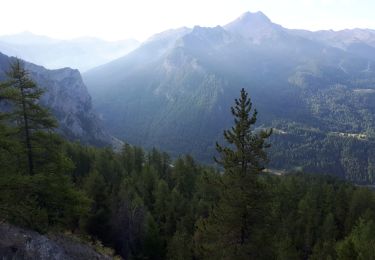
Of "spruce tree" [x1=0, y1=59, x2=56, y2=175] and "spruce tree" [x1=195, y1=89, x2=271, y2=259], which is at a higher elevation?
"spruce tree" [x1=0, y1=59, x2=56, y2=175]

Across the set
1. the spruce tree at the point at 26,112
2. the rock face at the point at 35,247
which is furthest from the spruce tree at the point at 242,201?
the spruce tree at the point at 26,112

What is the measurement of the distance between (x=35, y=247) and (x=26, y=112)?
9.43m

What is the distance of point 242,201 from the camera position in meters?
25.0

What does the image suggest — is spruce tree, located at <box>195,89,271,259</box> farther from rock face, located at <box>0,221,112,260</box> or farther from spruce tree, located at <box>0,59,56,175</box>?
spruce tree, located at <box>0,59,56,175</box>

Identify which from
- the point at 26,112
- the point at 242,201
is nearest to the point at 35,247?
the point at 26,112

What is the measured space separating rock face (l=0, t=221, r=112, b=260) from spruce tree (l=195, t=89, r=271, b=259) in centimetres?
849

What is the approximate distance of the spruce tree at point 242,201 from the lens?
83.2 ft

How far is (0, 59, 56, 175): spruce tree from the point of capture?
25047mm

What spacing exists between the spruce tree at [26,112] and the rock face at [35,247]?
5.81 metres

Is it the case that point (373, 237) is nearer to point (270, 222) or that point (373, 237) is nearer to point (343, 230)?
point (343, 230)

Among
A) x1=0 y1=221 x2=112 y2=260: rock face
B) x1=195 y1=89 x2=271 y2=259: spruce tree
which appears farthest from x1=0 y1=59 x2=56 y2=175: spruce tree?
x1=195 y1=89 x2=271 y2=259: spruce tree

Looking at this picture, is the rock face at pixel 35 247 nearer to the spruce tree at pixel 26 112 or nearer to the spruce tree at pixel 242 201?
the spruce tree at pixel 26 112

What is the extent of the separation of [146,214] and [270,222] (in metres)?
31.5

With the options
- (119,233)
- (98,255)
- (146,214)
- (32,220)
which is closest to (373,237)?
(146,214)
